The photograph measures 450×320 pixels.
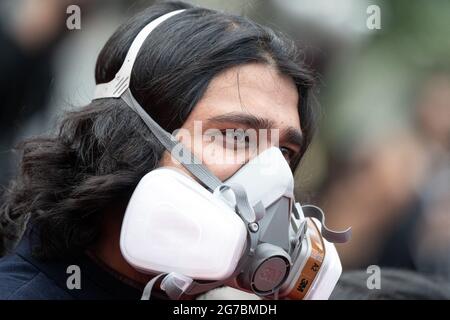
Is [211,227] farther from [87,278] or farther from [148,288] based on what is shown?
[87,278]

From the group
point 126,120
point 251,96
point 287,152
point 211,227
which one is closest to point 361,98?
point 287,152

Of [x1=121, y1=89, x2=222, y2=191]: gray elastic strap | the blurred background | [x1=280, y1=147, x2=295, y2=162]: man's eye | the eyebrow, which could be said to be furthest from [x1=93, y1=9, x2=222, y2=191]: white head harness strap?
the blurred background

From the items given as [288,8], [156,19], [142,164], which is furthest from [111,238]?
[288,8]

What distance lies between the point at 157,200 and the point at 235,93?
0.38 metres

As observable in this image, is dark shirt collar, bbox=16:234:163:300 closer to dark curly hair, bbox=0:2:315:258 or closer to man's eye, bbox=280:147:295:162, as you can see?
dark curly hair, bbox=0:2:315:258

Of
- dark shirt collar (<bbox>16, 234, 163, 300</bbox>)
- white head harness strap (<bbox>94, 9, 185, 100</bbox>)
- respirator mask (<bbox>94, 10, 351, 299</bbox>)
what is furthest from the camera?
white head harness strap (<bbox>94, 9, 185, 100</bbox>)

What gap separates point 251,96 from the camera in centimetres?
203

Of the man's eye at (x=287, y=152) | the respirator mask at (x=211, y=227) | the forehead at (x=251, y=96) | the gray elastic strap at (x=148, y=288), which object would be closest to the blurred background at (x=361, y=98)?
the man's eye at (x=287, y=152)

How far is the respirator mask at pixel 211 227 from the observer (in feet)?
5.97

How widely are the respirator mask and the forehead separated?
105 mm

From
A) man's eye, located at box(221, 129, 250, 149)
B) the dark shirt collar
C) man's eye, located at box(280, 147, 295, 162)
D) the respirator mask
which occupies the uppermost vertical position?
man's eye, located at box(221, 129, 250, 149)

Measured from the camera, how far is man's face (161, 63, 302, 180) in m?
1.99

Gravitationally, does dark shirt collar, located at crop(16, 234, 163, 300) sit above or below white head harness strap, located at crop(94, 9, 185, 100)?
below

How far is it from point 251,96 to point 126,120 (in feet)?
1.17
